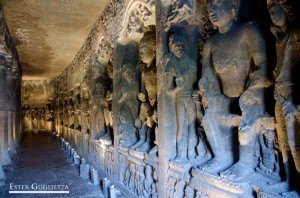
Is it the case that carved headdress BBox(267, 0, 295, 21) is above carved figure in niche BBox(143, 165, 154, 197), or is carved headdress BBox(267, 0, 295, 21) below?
above

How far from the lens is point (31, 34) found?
7.88 metres

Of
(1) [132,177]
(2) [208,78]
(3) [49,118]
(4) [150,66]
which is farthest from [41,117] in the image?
(2) [208,78]

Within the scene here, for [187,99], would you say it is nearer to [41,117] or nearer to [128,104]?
[128,104]

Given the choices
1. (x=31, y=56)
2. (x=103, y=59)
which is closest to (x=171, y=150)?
(x=103, y=59)

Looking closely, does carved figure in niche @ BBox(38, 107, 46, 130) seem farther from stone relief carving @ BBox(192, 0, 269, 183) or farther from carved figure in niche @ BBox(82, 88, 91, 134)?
stone relief carving @ BBox(192, 0, 269, 183)

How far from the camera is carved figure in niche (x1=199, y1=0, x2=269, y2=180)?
2.29m

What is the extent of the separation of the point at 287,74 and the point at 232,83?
0.81m

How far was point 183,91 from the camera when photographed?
3232 mm

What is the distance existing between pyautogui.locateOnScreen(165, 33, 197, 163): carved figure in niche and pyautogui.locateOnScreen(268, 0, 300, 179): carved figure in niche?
4.23ft

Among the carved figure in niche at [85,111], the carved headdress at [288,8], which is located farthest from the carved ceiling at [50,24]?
the carved headdress at [288,8]

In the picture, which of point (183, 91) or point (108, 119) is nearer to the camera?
point (183, 91)

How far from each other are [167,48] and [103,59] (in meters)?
3.65

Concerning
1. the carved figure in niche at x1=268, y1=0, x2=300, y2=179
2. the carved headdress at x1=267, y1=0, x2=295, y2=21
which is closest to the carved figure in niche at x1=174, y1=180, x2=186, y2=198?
the carved figure in niche at x1=268, y1=0, x2=300, y2=179

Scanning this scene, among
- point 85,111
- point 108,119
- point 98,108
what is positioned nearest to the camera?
point 108,119
